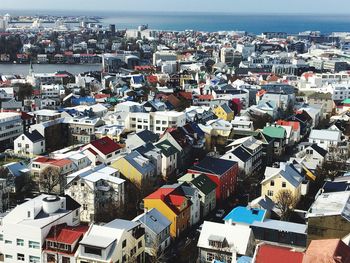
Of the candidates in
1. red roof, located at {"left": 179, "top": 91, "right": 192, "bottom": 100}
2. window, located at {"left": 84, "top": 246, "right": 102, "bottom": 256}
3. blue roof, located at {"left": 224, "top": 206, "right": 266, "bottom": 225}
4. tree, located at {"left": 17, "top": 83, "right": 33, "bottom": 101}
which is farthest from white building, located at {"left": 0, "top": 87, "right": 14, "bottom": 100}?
window, located at {"left": 84, "top": 246, "right": 102, "bottom": 256}

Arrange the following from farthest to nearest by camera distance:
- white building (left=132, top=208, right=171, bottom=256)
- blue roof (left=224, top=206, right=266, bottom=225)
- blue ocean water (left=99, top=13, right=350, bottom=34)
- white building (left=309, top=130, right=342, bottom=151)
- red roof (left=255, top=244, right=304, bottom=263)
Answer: blue ocean water (left=99, top=13, right=350, bottom=34) < white building (left=309, top=130, right=342, bottom=151) < blue roof (left=224, top=206, right=266, bottom=225) < white building (left=132, top=208, right=171, bottom=256) < red roof (left=255, top=244, right=304, bottom=263)

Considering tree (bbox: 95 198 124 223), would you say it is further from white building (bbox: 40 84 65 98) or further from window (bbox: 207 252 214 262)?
white building (bbox: 40 84 65 98)

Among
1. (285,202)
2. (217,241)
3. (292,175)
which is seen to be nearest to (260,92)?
(292,175)

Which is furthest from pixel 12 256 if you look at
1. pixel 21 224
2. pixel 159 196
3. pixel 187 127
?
pixel 187 127

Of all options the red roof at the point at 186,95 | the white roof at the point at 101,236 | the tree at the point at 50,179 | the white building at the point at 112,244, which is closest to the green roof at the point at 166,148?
the tree at the point at 50,179

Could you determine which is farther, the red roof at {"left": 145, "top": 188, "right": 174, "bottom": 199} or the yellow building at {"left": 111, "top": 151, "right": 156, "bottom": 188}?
the yellow building at {"left": 111, "top": 151, "right": 156, "bottom": 188}

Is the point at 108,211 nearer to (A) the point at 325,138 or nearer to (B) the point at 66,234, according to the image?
(B) the point at 66,234
